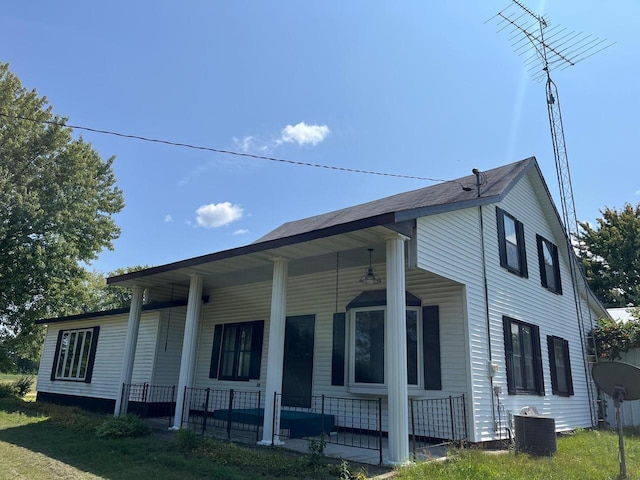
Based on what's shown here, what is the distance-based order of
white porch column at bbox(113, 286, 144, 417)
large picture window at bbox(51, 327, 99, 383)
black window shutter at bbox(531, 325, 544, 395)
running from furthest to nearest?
1. large picture window at bbox(51, 327, 99, 383)
2. white porch column at bbox(113, 286, 144, 417)
3. black window shutter at bbox(531, 325, 544, 395)

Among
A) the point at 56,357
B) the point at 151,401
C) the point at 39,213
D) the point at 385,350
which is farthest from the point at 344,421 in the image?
the point at 39,213

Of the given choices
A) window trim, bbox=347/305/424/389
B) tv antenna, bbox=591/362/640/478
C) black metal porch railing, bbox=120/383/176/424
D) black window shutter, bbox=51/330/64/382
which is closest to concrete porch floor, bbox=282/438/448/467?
window trim, bbox=347/305/424/389

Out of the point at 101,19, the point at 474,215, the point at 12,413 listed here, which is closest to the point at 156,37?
the point at 101,19

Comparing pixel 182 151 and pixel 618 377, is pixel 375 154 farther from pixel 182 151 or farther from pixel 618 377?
pixel 618 377

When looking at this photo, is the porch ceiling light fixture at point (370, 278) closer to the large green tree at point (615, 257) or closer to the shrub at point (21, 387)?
the shrub at point (21, 387)

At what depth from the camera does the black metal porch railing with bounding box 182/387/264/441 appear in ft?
28.1

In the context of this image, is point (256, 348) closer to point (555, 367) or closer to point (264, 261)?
point (264, 261)

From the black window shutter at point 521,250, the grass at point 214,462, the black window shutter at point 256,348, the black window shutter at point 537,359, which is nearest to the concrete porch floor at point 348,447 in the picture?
the grass at point 214,462

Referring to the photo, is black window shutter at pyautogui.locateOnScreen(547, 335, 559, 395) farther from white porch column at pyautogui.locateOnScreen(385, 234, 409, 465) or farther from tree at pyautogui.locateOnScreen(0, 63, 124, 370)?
tree at pyautogui.locateOnScreen(0, 63, 124, 370)

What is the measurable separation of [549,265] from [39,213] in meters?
18.7

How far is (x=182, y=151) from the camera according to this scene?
937 centimetres

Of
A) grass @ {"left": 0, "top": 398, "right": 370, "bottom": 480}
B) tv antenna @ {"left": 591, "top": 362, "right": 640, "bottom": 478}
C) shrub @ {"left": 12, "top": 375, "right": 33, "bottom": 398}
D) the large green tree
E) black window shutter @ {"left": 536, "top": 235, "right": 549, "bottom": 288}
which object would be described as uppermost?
the large green tree

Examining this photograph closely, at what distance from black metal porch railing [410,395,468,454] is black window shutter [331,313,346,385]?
5.87 feet

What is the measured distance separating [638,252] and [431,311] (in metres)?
23.6
